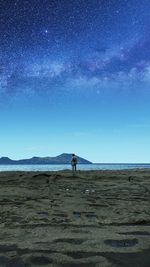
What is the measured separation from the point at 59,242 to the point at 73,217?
120 inches

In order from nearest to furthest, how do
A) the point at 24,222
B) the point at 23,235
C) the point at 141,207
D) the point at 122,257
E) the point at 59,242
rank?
the point at 122,257 < the point at 59,242 < the point at 23,235 < the point at 24,222 < the point at 141,207

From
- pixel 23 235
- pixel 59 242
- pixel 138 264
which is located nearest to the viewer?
pixel 138 264

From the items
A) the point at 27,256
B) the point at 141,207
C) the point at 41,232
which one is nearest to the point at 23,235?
the point at 41,232

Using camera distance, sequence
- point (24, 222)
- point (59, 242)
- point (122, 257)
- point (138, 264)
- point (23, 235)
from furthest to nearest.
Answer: point (24, 222) → point (23, 235) → point (59, 242) → point (122, 257) → point (138, 264)

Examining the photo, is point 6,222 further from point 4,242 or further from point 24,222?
point 4,242

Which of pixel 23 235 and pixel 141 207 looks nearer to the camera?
pixel 23 235

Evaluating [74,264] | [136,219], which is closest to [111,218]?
[136,219]

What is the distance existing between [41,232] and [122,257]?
8.03ft

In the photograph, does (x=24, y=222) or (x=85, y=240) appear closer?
(x=85, y=240)

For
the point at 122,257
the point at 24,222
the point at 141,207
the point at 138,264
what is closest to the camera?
the point at 138,264

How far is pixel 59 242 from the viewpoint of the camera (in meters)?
7.42

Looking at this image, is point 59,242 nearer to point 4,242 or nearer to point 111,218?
point 4,242

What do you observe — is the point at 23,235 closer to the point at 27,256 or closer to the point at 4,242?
the point at 4,242

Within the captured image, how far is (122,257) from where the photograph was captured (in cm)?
644
